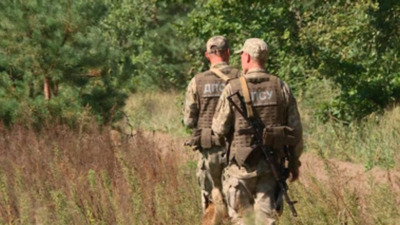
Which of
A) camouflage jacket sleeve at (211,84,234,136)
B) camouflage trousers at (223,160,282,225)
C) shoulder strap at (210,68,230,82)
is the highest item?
shoulder strap at (210,68,230,82)

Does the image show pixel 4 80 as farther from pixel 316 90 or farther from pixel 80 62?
pixel 316 90

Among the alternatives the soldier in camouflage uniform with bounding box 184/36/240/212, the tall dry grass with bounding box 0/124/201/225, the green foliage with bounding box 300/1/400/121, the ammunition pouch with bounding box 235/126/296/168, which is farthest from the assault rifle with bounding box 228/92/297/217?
the green foliage with bounding box 300/1/400/121

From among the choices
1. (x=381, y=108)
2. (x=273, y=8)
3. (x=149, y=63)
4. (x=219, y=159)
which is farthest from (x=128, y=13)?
(x=219, y=159)

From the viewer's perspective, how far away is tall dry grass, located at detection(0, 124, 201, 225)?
686cm

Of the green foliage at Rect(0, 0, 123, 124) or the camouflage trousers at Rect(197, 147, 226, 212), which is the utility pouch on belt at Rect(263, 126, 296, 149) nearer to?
the camouflage trousers at Rect(197, 147, 226, 212)

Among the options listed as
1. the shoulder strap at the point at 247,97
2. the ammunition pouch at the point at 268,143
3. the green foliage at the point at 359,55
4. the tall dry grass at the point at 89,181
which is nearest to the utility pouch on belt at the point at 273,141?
the ammunition pouch at the point at 268,143

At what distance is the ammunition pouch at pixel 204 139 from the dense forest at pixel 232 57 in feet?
12.3

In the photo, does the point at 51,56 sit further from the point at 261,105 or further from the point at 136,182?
the point at 261,105

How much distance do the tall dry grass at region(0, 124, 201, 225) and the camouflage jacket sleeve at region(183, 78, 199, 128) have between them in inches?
22.6

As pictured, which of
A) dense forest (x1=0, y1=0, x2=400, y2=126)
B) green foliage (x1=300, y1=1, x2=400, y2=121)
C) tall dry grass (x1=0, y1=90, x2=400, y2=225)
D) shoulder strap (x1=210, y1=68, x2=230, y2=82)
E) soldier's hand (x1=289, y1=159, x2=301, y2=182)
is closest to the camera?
tall dry grass (x1=0, y1=90, x2=400, y2=225)

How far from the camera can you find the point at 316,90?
577 inches

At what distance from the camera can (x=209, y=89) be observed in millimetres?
7359

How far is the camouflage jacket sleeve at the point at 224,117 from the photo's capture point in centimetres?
624

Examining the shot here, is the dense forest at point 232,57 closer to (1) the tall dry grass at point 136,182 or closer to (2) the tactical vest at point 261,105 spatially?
(1) the tall dry grass at point 136,182
